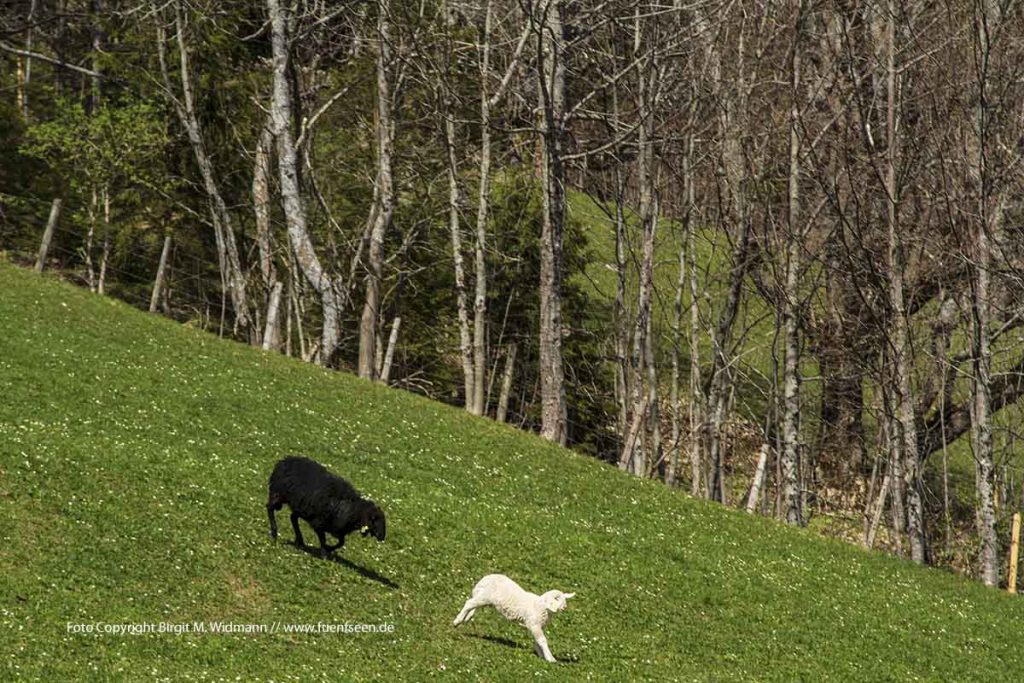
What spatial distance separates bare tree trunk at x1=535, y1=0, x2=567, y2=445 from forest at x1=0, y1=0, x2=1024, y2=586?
0.11m

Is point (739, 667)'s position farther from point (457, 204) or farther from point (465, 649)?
point (457, 204)

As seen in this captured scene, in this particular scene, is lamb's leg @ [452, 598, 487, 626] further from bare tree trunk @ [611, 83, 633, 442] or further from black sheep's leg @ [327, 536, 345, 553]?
bare tree trunk @ [611, 83, 633, 442]

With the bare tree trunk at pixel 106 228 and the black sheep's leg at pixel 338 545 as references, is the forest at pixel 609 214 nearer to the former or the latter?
the bare tree trunk at pixel 106 228

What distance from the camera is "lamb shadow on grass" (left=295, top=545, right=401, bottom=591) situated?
2297 cm

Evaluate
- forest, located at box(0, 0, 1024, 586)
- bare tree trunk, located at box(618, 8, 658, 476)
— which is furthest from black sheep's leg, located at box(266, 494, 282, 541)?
bare tree trunk, located at box(618, 8, 658, 476)

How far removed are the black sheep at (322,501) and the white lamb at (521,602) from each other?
9.97 ft

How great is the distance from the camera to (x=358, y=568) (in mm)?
23312

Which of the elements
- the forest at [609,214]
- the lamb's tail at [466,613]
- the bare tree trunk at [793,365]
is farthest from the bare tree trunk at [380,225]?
the lamb's tail at [466,613]

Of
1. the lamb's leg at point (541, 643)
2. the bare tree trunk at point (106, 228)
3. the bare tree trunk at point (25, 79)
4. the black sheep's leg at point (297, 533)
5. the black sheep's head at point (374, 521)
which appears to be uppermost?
the bare tree trunk at point (25, 79)

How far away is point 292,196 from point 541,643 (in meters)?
25.7

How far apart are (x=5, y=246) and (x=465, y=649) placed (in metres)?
45.3

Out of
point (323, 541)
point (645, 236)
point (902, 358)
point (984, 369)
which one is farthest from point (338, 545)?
point (645, 236)

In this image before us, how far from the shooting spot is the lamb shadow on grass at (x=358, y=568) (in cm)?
2297

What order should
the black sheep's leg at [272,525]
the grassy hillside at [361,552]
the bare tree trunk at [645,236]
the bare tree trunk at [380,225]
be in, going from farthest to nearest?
the bare tree trunk at [645,236]
the bare tree trunk at [380,225]
the black sheep's leg at [272,525]
the grassy hillside at [361,552]
